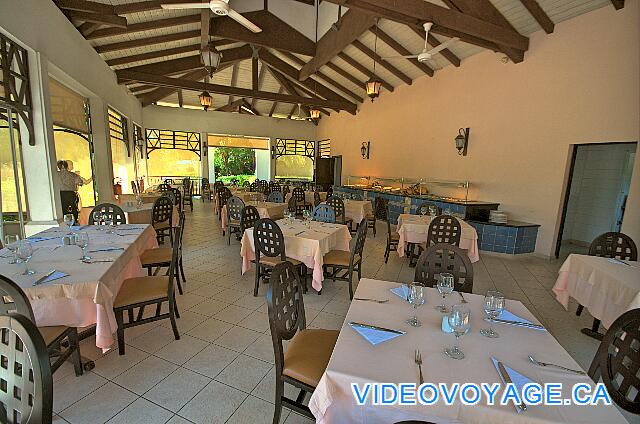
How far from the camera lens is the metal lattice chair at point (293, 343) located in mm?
1691

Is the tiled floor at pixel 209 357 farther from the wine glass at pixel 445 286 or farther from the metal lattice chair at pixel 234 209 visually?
the metal lattice chair at pixel 234 209

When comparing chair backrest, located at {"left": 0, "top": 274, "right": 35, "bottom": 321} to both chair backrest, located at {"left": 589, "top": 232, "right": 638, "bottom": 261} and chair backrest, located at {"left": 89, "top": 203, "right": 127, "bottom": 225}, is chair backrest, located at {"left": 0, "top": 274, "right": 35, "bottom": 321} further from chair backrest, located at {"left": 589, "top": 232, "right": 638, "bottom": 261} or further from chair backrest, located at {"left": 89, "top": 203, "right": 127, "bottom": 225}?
chair backrest, located at {"left": 589, "top": 232, "right": 638, "bottom": 261}

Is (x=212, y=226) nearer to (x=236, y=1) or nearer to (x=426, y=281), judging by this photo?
(x=236, y=1)

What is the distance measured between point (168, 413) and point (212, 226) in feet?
20.3

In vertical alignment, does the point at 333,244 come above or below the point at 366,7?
below

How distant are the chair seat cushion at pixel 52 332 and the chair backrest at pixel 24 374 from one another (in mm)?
1029

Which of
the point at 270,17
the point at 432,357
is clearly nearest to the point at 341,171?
the point at 270,17

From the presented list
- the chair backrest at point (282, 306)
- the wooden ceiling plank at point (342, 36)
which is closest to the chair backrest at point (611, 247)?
the chair backrest at point (282, 306)

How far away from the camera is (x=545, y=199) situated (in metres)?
Answer: 5.74

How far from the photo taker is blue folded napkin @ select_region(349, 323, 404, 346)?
1.50 metres
